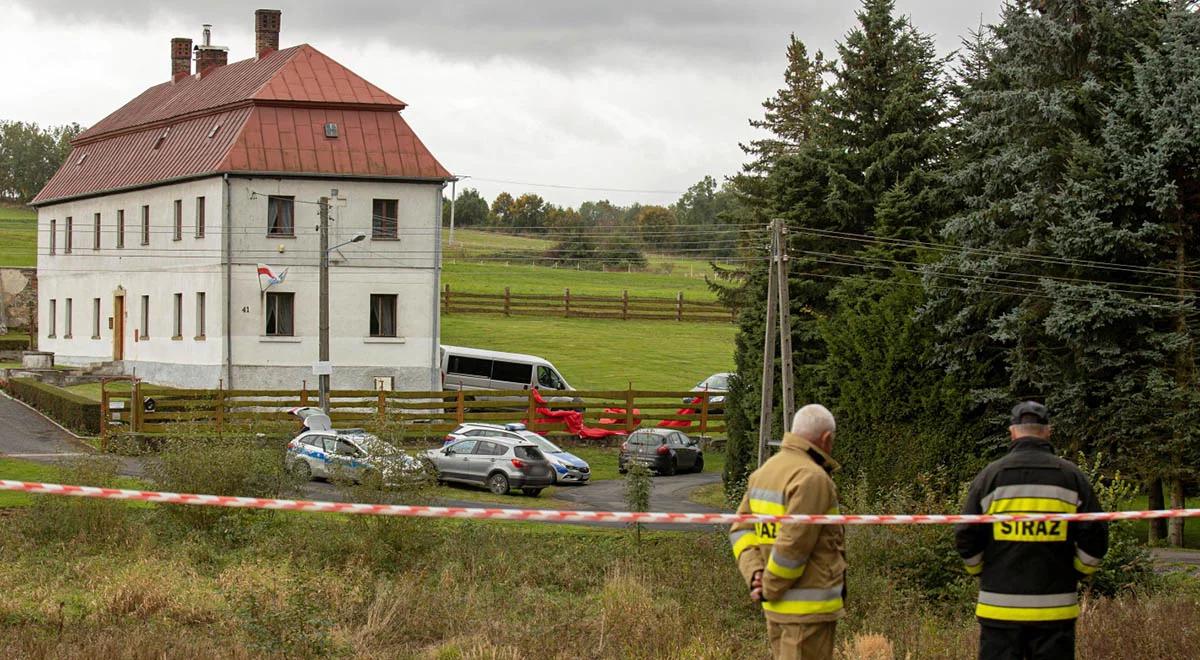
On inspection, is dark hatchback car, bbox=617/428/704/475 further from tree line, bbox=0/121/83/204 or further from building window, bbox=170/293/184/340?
tree line, bbox=0/121/83/204

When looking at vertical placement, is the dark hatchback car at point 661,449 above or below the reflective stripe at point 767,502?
below

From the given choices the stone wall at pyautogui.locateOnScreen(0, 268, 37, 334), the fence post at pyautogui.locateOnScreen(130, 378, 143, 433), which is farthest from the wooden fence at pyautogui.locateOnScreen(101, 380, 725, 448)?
the stone wall at pyautogui.locateOnScreen(0, 268, 37, 334)

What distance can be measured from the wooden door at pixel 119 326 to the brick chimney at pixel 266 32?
10.4 meters

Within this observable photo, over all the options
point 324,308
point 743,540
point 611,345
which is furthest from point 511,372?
point 743,540

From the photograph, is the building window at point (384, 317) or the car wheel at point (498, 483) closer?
the car wheel at point (498, 483)

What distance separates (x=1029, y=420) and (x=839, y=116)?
30843 mm

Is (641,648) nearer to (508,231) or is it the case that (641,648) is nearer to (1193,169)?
(1193,169)

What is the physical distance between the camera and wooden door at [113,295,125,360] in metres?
48.5

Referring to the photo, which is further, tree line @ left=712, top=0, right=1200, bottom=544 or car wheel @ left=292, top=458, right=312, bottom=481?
tree line @ left=712, top=0, right=1200, bottom=544

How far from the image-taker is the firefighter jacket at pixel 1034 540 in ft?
24.3

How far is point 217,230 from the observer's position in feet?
139

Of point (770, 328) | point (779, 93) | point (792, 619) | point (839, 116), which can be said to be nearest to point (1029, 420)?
point (792, 619)

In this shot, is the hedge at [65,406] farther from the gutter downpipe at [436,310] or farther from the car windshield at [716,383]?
the car windshield at [716,383]

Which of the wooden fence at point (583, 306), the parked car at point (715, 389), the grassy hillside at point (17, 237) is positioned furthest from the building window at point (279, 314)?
the grassy hillside at point (17, 237)
